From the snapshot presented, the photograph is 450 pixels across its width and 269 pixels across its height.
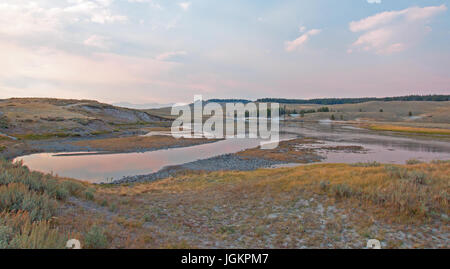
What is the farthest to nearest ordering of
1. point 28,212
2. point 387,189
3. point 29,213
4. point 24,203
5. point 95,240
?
point 387,189 < point 24,203 < point 29,213 < point 28,212 < point 95,240

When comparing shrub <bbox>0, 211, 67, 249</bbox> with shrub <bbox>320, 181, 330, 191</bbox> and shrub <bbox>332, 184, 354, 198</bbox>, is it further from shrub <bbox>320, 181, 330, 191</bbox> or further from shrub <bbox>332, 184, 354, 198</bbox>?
shrub <bbox>320, 181, 330, 191</bbox>

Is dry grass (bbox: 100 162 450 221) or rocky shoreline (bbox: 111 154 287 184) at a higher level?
dry grass (bbox: 100 162 450 221)

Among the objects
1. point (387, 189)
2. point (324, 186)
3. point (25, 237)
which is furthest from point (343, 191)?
point (25, 237)

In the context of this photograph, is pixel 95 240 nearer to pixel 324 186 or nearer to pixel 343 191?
pixel 343 191

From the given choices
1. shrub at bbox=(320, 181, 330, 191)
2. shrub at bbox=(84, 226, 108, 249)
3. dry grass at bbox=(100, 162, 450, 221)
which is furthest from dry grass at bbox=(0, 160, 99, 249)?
shrub at bbox=(320, 181, 330, 191)

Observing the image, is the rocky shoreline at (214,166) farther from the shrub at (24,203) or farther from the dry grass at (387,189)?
the shrub at (24,203)

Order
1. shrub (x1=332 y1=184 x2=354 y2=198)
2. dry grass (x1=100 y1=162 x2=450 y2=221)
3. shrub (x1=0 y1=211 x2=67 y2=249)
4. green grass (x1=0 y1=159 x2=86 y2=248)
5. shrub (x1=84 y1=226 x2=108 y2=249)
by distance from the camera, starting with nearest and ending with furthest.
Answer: shrub (x1=0 y1=211 x2=67 y2=249), green grass (x1=0 y1=159 x2=86 y2=248), shrub (x1=84 y1=226 x2=108 y2=249), dry grass (x1=100 y1=162 x2=450 y2=221), shrub (x1=332 y1=184 x2=354 y2=198)

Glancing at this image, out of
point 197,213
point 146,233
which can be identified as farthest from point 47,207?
point 197,213

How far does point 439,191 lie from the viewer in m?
7.46

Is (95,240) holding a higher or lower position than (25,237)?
lower

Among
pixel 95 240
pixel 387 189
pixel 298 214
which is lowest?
pixel 298 214

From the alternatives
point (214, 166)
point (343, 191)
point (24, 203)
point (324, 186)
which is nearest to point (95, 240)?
point (24, 203)

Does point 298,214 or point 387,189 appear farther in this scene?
point 387,189

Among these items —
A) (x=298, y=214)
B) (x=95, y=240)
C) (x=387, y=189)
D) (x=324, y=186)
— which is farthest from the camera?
(x=324, y=186)
